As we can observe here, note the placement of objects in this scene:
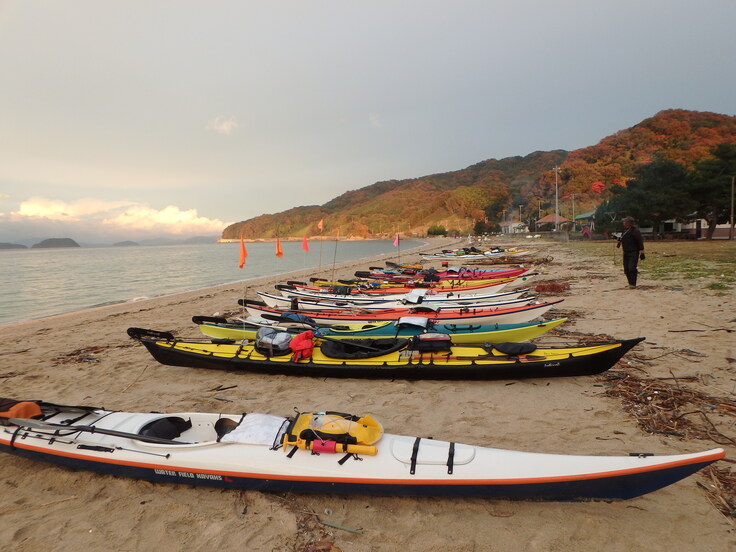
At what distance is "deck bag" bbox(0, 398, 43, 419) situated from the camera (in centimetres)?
405

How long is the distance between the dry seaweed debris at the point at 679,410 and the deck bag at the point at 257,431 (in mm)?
4037

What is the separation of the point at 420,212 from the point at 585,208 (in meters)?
92.8

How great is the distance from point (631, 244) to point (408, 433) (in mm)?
10223

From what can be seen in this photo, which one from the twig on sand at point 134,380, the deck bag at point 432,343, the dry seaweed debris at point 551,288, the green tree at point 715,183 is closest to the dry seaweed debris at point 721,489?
the deck bag at point 432,343

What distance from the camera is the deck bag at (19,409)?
4047 millimetres

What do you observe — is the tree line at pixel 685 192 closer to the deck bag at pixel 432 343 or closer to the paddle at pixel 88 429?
the deck bag at pixel 432 343

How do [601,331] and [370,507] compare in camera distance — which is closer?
[370,507]

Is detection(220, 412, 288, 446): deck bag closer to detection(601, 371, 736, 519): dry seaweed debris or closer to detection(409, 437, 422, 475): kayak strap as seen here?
detection(409, 437, 422, 475): kayak strap

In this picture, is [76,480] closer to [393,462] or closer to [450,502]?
[393,462]

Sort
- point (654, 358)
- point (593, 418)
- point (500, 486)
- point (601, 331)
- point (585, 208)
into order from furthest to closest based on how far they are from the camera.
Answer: point (585, 208), point (601, 331), point (654, 358), point (593, 418), point (500, 486)

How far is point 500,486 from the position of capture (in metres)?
3.01

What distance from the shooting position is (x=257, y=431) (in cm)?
367

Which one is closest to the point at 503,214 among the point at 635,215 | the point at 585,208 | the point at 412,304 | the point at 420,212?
the point at 585,208

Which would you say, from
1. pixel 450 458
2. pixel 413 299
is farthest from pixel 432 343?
pixel 413 299
